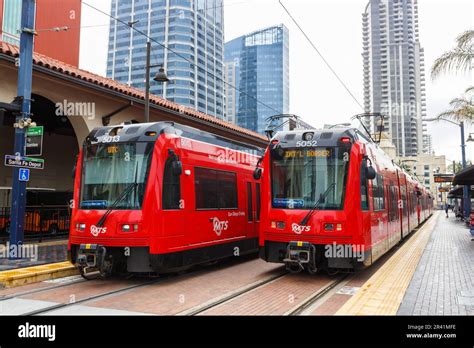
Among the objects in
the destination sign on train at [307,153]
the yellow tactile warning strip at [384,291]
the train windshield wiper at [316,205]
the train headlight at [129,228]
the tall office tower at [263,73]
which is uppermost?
the tall office tower at [263,73]

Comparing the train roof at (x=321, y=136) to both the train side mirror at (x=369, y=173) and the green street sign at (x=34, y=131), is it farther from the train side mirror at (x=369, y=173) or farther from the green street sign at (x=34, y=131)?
the green street sign at (x=34, y=131)

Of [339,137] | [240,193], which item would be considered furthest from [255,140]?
[339,137]

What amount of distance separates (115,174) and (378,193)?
6.42 m

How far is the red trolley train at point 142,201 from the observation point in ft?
27.4

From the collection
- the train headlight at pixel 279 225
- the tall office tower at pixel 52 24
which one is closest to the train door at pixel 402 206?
the train headlight at pixel 279 225

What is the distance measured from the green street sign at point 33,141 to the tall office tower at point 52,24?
50.8 ft

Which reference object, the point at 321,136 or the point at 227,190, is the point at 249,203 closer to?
the point at 227,190

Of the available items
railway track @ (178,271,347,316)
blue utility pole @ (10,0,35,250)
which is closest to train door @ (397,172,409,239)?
railway track @ (178,271,347,316)

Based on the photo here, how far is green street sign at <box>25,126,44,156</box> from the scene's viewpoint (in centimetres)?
1020

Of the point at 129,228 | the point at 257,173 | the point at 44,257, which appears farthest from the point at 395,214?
the point at 44,257

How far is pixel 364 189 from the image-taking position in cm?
930

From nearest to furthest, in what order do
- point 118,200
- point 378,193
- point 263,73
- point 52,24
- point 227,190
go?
point 118,200, point 378,193, point 227,190, point 52,24, point 263,73

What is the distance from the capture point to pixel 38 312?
630 cm

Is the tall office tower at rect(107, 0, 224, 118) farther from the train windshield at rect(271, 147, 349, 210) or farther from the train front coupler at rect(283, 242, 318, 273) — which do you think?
the train front coupler at rect(283, 242, 318, 273)
